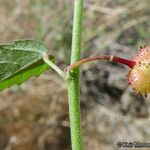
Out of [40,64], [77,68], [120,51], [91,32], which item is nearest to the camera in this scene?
[77,68]

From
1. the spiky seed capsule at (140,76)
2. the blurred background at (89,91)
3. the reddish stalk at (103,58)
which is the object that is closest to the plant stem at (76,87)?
the reddish stalk at (103,58)

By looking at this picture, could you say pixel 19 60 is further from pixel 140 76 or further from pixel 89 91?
pixel 89 91

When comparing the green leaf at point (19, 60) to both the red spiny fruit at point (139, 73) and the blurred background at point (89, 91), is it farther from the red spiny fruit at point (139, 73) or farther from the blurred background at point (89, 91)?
the blurred background at point (89, 91)

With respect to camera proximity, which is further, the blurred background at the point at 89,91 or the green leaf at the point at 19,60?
the blurred background at the point at 89,91

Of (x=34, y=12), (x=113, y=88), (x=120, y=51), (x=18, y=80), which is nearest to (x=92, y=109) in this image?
(x=113, y=88)

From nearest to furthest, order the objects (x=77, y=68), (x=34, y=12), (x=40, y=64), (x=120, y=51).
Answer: (x=77, y=68) < (x=40, y=64) < (x=120, y=51) < (x=34, y=12)

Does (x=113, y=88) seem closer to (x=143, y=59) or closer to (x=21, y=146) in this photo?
(x=21, y=146)
